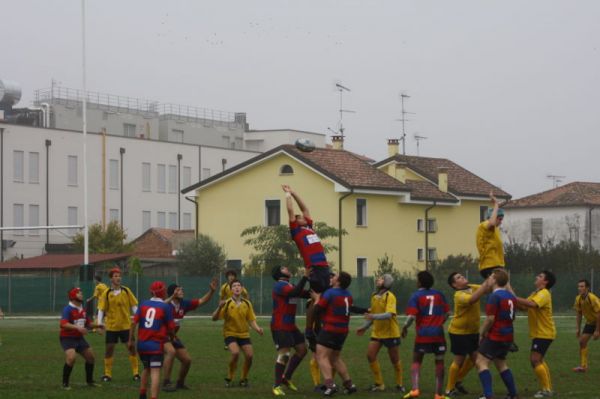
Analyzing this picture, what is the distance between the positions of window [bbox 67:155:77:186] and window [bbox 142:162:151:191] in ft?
18.9

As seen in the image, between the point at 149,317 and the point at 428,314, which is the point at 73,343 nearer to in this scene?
the point at 149,317

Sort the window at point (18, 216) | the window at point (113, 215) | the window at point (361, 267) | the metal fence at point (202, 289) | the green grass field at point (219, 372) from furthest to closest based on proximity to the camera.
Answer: the window at point (113, 215) < the window at point (18, 216) < the window at point (361, 267) < the metal fence at point (202, 289) < the green grass field at point (219, 372)

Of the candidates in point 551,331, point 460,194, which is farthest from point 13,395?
point 460,194

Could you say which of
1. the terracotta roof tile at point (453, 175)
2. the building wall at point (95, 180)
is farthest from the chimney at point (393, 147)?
the building wall at point (95, 180)

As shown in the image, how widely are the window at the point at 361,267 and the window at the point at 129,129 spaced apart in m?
38.3

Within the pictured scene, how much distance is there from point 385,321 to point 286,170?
47.7 meters

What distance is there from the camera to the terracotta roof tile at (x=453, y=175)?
73.3m

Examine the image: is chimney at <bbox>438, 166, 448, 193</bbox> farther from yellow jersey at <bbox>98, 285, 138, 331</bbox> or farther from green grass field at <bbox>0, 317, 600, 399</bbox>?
yellow jersey at <bbox>98, 285, 138, 331</bbox>

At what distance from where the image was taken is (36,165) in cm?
8275

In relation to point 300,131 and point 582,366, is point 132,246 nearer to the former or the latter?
point 300,131

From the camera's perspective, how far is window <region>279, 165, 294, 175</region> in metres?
67.6

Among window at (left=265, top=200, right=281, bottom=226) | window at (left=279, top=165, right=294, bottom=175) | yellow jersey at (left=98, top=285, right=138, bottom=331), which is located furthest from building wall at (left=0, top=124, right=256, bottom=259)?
yellow jersey at (left=98, top=285, right=138, bottom=331)

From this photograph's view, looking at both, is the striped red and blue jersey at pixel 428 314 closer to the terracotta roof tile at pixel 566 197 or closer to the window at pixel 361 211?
the window at pixel 361 211

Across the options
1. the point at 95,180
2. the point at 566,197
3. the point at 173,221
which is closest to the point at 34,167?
the point at 95,180
